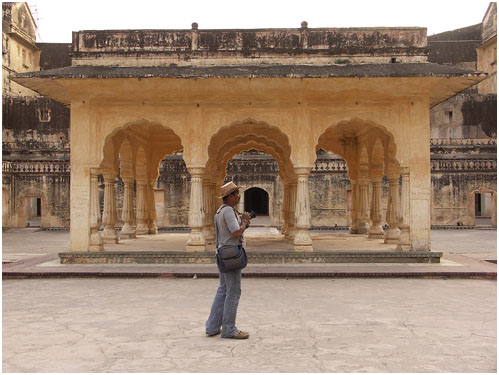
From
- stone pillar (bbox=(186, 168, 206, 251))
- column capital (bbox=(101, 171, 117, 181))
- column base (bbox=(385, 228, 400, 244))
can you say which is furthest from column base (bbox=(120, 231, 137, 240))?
column base (bbox=(385, 228, 400, 244))

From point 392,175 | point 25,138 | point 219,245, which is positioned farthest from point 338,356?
point 25,138

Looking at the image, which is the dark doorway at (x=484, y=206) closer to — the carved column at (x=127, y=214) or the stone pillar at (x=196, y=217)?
the carved column at (x=127, y=214)

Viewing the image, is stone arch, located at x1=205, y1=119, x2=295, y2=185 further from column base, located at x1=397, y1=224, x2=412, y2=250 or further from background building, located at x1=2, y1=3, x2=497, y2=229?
background building, located at x1=2, y1=3, x2=497, y2=229

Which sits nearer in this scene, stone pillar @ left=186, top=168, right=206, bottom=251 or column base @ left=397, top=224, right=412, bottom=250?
stone pillar @ left=186, top=168, right=206, bottom=251

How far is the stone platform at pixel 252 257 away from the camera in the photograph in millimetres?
10602

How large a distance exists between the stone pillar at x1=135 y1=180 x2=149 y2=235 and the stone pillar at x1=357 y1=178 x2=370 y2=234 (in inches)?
260

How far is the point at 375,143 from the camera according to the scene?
14.8 metres

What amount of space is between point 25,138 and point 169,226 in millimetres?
8736

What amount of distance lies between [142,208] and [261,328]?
467 inches

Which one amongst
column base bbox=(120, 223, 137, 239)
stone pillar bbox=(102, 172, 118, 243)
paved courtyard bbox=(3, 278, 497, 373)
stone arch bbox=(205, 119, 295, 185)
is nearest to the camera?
paved courtyard bbox=(3, 278, 497, 373)

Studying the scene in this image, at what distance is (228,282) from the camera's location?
16.4ft

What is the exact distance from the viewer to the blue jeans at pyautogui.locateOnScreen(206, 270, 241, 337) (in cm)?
497

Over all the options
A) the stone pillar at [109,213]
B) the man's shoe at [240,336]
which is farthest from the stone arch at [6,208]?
the man's shoe at [240,336]

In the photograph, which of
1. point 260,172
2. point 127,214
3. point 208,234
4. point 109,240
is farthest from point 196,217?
point 260,172
